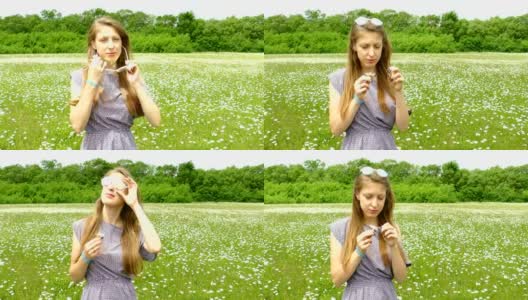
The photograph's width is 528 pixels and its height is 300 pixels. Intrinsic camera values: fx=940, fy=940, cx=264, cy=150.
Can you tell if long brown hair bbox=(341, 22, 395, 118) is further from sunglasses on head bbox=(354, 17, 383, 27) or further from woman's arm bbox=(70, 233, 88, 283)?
woman's arm bbox=(70, 233, 88, 283)

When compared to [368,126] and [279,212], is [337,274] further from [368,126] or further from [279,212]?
[279,212]

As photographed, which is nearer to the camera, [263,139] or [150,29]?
[263,139]

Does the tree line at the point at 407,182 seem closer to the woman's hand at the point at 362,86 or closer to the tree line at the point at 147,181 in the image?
the tree line at the point at 147,181

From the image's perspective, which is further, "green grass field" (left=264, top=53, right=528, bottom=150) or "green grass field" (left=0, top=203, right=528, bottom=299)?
"green grass field" (left=264, top=53, right=528, bottom=150)

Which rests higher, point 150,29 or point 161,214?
point 150,29

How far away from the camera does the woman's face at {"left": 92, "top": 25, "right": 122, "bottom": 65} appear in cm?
745

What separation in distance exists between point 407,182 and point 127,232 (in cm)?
748

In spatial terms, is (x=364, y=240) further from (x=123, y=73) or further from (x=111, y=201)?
(x=123, y=73)

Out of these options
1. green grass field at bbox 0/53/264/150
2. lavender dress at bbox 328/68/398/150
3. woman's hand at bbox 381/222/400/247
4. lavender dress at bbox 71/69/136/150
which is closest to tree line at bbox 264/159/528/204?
green grass field at bbox 0/53/264/150

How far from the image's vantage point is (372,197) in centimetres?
722

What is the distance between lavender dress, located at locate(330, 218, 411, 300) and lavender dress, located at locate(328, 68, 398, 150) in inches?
27.8

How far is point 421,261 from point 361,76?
5747 millimetres

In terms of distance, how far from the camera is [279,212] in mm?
14109

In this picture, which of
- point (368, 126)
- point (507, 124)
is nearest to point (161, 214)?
point (507, 124)
